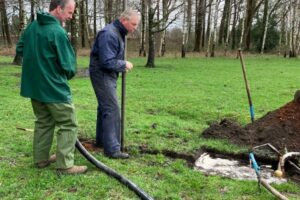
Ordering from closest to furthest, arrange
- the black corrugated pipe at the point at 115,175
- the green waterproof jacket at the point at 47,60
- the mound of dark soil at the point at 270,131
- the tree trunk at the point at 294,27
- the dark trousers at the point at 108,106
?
1. the black corrugated pipe at the point at 115,175
2. the green waterproof jacket at the point at 47,60
3. the dark trousers at the point at 108,106
4. the mound of dark soil at the point at 270,131
5. the tree trunk at the point at 294,27

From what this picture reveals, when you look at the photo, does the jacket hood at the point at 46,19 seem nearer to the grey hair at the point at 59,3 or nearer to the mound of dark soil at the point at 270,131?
the grey hair at the point at 59,3

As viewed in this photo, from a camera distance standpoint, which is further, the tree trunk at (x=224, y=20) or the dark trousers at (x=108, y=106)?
the tree trunk at (x=224, y=20)

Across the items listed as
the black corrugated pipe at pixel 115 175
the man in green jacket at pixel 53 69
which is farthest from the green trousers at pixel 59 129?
the black corrugated pipe at pixel 115 175

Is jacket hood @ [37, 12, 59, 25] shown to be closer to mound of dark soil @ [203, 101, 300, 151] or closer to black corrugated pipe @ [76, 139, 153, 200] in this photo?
black corrugated pipe @ [76, 139, 153, 200]

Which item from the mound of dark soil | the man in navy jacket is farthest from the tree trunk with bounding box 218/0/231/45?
the man in navy jacket

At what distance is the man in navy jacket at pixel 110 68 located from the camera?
613cm

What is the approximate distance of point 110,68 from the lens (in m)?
6.13

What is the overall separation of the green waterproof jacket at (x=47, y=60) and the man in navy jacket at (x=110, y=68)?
91 cm

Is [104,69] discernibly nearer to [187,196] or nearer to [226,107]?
[187,196]

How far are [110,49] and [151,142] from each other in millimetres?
2090

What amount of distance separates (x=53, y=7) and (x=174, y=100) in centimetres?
770

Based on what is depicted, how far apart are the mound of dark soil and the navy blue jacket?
2730mm

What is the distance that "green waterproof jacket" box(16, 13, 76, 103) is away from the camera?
518cm

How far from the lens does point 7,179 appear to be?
538 cm
